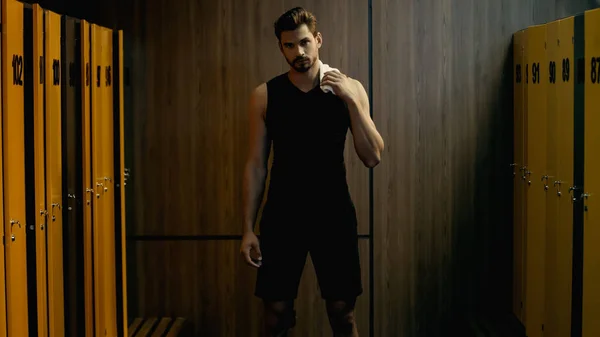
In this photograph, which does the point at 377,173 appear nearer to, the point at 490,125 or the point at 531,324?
the point at 490,125

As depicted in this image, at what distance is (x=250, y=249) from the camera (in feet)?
12.9

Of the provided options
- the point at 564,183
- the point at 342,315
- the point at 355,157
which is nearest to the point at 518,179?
the point at 355,157

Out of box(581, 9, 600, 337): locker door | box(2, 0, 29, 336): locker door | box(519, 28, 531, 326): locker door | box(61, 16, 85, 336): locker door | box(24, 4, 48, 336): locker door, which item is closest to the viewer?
box(2, 0, 29, 336): locker door

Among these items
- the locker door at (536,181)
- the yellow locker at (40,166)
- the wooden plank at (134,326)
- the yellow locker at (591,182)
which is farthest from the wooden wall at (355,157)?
the yellow locker at (40,166)

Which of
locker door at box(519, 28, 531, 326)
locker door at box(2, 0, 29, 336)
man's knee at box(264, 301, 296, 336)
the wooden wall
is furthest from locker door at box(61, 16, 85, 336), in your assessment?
locker door at box(519, 28, 531, 326)

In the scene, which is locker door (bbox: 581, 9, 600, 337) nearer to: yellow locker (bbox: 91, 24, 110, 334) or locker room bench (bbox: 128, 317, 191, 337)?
yellow locker (bbox: 91, 24, 110, 334)

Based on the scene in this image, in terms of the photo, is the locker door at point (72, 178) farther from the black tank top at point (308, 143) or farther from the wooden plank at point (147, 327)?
the wooden plank at point (147, 327)

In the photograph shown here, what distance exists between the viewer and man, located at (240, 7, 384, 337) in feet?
12.9

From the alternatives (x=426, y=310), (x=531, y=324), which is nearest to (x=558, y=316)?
(x=531, y=324)

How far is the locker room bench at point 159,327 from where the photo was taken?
5.00 meters

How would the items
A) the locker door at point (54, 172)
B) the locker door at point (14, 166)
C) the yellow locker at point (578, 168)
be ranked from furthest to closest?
the yellow locker at point (578, 168)
the locker door at point (54, 172)
the locker door at point (14, 166)

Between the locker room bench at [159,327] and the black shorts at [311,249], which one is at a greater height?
the black shorts at [311,249]

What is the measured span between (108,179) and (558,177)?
2.05 m

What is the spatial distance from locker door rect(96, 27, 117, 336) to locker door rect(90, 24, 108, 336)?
0.03 m
